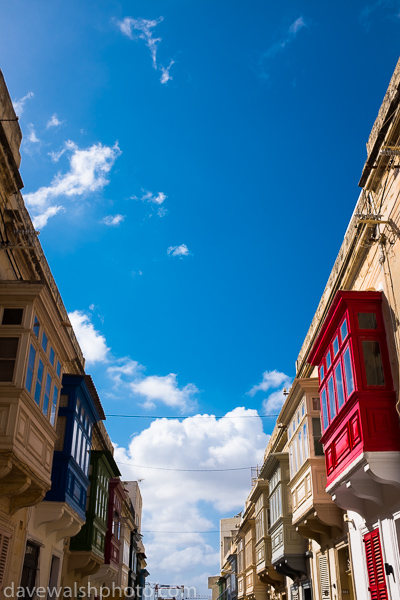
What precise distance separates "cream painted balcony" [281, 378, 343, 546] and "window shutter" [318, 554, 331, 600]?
1.79 feet

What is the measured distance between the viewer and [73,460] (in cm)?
1518

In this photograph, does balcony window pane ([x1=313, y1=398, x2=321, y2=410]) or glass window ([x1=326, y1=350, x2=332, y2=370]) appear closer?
glass window ([x1=326, y1=350, x2=332, y2=370])

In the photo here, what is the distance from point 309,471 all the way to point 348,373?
4686 millimetres

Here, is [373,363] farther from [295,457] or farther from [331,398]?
[295,457]

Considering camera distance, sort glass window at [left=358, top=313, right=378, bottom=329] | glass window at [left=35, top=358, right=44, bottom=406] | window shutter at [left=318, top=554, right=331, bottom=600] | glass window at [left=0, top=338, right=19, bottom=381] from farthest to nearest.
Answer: window shutter at [left=318, top=554, right=331, bottom=600] → glass window at [left=35, top=358, right=44, bottom=406] → glass window at [left=358, top=313, right=378, bottom=329] → glass window at [left=0, top=338, right=19, bottom=381]

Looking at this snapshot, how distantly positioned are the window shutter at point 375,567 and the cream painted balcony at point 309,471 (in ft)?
7.98

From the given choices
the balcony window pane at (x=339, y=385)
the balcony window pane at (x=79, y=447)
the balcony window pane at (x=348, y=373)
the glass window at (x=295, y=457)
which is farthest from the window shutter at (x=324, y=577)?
the balcony window pane at (x=79, y=447)

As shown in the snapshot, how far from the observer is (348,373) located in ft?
36.1

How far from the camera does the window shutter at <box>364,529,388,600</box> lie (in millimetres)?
10641

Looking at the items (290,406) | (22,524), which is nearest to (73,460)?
(22,524)

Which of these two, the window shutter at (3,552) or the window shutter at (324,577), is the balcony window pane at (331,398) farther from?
the window shutter at (3,552)

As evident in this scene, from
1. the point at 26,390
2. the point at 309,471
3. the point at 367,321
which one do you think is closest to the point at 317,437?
the point at 309,471

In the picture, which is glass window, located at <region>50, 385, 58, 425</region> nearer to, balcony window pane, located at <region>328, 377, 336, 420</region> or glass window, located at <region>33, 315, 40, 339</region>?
glass window, located at <region>33, 315, 40, 339</region>

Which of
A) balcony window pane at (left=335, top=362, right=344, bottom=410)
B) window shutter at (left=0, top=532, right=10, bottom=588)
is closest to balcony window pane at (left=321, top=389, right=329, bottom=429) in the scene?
balcony window pane at (left=335, top=362, right=344, bottom=410)
